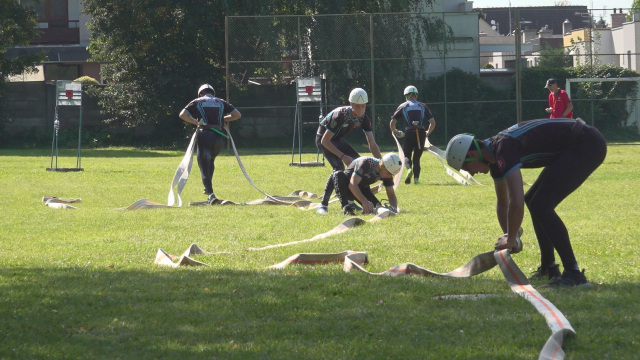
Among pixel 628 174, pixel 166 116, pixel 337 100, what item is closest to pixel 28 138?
pixel 166 116

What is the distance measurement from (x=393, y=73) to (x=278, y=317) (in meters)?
23.8

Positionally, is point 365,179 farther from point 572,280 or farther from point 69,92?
point 69,92

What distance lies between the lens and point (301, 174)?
762 inches

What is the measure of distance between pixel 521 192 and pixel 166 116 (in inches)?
1077

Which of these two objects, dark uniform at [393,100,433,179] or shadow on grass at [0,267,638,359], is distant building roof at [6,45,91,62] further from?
shadow on grass at [0,267,638,359]

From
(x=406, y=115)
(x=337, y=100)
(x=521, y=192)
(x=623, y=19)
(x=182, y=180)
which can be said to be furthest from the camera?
(x=623, y=19)

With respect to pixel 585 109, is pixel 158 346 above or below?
below

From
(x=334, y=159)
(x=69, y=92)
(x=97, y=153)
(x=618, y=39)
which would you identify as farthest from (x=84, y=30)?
(x=334, y=159)

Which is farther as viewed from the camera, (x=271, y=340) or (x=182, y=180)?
(x=182, y=180)

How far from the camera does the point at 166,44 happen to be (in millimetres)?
31828

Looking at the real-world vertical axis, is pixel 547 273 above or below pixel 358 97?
below

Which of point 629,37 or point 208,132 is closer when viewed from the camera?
point 208,132

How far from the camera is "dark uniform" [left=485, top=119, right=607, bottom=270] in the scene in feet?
19.5

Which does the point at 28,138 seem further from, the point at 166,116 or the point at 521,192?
the point at 521,192
